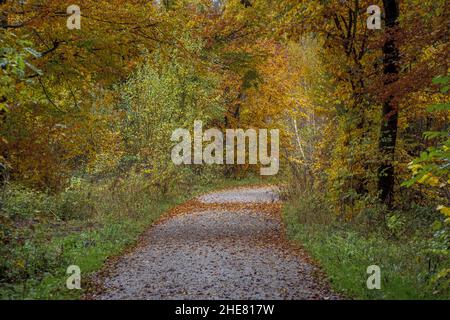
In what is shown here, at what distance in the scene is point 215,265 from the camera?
29.1 ft

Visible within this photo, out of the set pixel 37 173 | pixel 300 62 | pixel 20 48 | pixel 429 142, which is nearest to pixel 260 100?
pixel 300 62

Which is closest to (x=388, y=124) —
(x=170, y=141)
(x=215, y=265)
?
(x=215, y=265)

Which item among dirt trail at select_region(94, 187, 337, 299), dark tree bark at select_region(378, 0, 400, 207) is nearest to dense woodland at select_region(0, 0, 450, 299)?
dark tree bark at select_region(378, 0, 400, 207)

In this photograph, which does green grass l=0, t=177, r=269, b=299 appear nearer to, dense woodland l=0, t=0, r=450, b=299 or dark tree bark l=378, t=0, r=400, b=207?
dense woodland l=0, t=0, r=450, b=299

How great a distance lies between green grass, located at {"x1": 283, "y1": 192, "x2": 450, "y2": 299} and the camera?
6.63 meters

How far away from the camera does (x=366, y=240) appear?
9.94 meters

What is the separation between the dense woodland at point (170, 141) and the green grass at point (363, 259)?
0.13ft

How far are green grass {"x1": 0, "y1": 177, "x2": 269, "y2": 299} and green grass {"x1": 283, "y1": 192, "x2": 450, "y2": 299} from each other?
3954 mm

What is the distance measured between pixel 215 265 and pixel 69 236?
360 cm

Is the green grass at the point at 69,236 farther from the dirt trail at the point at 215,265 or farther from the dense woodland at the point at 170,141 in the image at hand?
the dirt trail at the point at 215,265

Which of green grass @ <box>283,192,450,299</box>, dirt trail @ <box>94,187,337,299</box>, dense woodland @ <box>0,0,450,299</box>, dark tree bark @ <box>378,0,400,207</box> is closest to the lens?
green grass @ <box>283,192,450,299</box>

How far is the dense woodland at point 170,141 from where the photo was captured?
25.4 feet

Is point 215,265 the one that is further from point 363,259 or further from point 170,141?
point 170,141

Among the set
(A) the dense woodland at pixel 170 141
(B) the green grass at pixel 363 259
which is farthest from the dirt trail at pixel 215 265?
(A) the dense woodland at pixel 170 141
